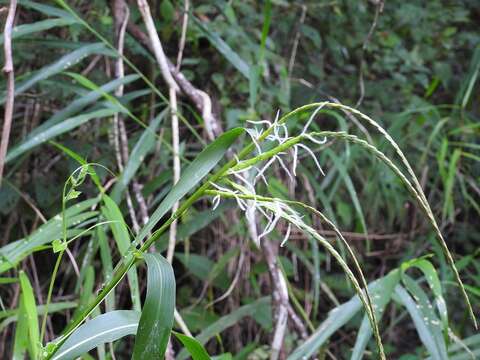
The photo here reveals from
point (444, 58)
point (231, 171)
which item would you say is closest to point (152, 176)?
point (231, 171)

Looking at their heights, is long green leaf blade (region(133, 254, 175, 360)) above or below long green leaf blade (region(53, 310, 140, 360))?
above

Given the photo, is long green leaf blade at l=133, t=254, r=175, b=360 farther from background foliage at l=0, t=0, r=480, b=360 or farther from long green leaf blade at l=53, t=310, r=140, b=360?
background foliage at l=0, t=0, r=480, b=360

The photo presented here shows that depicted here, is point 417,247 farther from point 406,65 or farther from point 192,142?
point 192,142

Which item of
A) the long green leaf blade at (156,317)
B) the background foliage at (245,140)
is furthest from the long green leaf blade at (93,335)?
the background foliage at (245,140)

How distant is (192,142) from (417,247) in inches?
27.2

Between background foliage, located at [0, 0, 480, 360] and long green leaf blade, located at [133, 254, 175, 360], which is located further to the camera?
background foliage, located at [0, 0, 480, 360]

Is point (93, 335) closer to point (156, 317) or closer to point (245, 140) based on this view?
point (156, 317)

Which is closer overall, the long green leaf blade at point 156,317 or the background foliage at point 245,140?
the long green leaf blade at point 156,317

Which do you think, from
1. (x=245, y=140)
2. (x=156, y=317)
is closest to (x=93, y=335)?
(x=156, y=317)

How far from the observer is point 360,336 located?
90 centimetres

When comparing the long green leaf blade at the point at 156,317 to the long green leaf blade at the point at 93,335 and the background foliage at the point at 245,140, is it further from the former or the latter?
the background foliage at the point at 245,140

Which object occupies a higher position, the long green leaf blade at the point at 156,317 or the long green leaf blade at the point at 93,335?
the long green leaf blade at the point at 156,317

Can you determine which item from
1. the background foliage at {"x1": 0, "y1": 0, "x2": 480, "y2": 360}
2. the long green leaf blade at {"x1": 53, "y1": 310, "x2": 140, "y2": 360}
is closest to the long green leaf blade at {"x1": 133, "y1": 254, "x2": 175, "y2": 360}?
the long green leaf blade at {"x1": 53, "y1": 310, "x2": 140, "y2": 360}

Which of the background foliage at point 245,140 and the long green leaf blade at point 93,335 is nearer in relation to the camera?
the long green leaf blade at point 93,335
